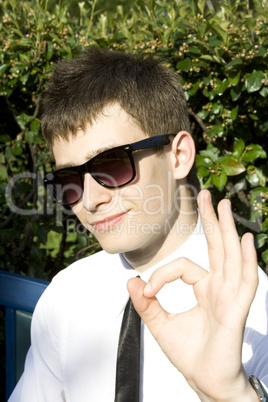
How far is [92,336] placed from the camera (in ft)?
5.35

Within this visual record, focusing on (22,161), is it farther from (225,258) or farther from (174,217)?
(225,258)

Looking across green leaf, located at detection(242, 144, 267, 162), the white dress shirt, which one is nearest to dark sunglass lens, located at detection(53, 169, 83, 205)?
the white dress shirt

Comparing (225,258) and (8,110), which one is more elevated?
(8,110)

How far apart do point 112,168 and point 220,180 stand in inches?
30.7

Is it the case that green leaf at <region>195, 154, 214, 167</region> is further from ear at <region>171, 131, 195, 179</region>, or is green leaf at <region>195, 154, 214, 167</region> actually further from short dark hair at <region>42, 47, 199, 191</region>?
ear at <region>171, 131, 195, 179</region>

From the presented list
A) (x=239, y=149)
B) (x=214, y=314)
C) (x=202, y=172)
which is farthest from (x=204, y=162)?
(x=214, y=314)

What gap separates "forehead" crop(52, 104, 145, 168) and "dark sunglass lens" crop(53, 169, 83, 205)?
4cm

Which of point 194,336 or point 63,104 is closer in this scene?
point 194,336

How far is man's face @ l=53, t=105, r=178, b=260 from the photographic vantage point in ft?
4.94

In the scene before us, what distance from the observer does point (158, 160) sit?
157 centimetres

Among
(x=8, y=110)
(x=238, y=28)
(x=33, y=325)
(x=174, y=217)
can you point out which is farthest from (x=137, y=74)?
(x=8, y=110)

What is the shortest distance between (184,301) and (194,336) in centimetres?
40

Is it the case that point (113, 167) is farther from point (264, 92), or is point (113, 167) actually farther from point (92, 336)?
point (264, 92)

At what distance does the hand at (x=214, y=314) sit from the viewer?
3.30 ft
